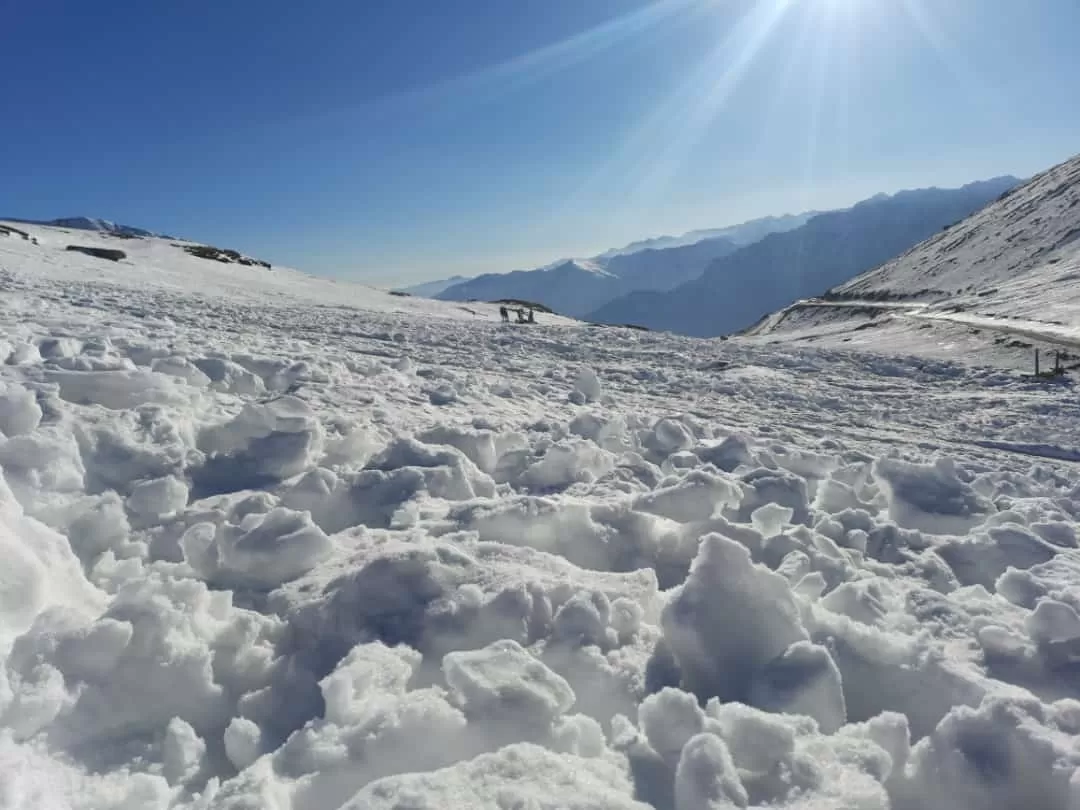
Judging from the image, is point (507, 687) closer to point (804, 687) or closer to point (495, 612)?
point (495, 612)

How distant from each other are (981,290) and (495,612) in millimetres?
45682

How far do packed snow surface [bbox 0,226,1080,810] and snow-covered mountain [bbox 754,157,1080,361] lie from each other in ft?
57.0

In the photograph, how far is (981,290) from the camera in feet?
129

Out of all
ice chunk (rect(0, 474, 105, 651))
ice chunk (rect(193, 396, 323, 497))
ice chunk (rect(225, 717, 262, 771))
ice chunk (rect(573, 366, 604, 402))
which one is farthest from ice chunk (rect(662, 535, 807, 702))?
ice chunk (rect(573, 366, 604, 402))

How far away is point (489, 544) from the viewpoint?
12.3 feet

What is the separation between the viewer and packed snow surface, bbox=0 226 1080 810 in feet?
7.46

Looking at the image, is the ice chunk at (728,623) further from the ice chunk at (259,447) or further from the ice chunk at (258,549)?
the ice chunk at (259,447)

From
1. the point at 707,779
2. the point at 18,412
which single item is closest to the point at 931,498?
the point at 707,779

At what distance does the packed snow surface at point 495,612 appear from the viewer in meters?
2.27

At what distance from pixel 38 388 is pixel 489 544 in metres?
→ 3.81

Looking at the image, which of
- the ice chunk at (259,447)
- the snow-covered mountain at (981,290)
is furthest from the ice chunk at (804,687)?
the snow-covered mountain at (981,290)

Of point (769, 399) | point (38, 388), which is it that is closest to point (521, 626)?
point (38, 388)

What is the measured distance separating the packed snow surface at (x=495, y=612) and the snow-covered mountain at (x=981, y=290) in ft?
57.0

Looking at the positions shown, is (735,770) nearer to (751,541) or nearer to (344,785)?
(344,785)
